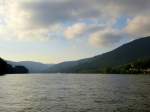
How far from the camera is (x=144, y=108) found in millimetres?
57219

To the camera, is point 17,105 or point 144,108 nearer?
point 144,108

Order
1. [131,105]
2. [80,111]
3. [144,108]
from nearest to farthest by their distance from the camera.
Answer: [80,111] → [144,108] → [131,105]

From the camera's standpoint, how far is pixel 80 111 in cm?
5375

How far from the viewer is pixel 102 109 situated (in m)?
56.6

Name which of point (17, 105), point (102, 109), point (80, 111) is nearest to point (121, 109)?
point (102, 109)

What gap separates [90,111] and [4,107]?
19.2 meters

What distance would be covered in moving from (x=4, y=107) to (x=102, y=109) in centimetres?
2115

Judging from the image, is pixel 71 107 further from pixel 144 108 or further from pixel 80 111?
pixel 144 108

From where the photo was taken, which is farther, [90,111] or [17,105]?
[17,105]

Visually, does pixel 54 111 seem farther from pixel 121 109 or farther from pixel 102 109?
pixel 121 109

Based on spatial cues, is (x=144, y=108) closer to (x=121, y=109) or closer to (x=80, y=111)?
(x=121, y=109)

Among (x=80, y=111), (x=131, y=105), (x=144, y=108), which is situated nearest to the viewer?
(x=80, y=111)

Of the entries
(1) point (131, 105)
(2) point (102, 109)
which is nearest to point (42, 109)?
(2) point (102, 109)

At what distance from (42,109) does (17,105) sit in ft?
28.5
